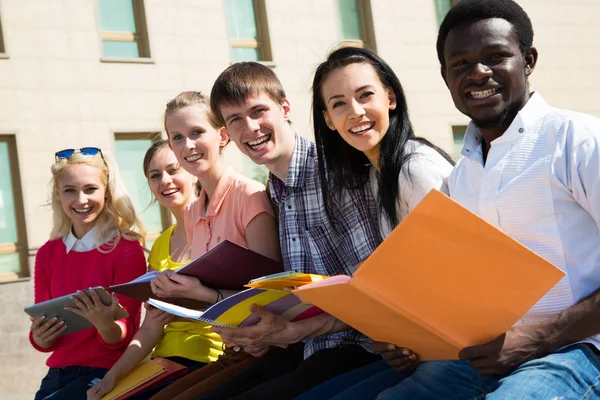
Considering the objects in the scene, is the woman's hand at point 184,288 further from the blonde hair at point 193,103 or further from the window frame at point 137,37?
the window frame at point 137,37

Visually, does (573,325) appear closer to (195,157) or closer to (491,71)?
(491,71)

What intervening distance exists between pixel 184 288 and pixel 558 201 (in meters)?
1.37

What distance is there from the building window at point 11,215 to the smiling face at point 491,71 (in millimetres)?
9863

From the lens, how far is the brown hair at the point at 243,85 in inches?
126

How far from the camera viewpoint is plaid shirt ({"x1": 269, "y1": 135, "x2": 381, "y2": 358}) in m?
2.95

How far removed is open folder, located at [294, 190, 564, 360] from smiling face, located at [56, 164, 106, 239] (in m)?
2.25

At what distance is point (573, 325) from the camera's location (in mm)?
1993

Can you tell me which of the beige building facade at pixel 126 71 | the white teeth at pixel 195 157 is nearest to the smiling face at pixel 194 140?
the white teeth at pixel 195 157

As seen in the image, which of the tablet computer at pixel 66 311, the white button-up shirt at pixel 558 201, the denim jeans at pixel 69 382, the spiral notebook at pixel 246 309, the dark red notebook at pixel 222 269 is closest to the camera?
the white button-up shirt at pixel 558 201

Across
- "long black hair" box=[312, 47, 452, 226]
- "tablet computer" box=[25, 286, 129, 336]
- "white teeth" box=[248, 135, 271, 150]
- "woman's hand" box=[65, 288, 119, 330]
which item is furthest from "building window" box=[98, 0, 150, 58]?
"long black hair" box=[312, 47, 452, 226]

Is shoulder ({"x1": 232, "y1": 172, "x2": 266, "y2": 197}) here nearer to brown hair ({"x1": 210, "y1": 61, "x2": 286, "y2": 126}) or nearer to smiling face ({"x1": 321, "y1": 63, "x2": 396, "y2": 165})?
brown hair ({"x1": 210, "y1": 61, "x2": 286, "y2": 126})

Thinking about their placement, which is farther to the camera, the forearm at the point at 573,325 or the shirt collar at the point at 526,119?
the shirt collar at the point at 526,119

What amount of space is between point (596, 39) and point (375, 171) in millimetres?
15210

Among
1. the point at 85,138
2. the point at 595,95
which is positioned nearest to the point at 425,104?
the point at 595,95
